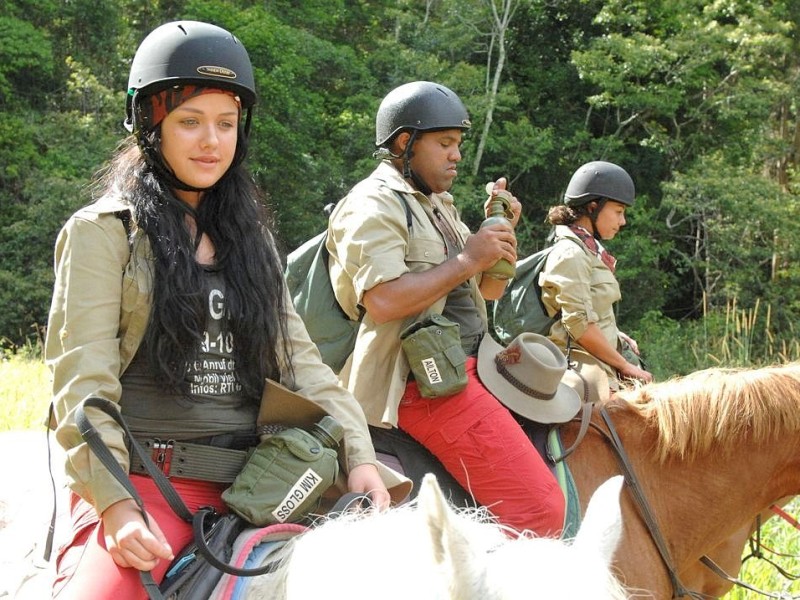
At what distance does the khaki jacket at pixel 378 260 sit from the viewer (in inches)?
133

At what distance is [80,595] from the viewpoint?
1.95m

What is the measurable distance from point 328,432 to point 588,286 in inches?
113

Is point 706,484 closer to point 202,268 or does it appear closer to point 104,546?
point 202,268

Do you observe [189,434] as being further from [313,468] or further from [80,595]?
[80,595]

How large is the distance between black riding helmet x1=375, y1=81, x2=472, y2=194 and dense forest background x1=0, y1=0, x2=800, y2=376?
1268 centimetres

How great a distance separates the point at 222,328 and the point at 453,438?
1.36m

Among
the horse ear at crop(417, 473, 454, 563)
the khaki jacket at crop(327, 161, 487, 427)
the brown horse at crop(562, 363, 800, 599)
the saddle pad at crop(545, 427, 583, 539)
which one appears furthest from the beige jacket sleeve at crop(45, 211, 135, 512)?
the brown horse at crop(562, 363, 800, 599)

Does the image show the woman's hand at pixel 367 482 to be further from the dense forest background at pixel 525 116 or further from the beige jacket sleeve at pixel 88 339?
the dense forest background at pixel 525 116

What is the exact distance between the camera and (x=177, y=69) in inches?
92.7

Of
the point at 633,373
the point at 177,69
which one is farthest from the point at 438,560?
the point at 633,373

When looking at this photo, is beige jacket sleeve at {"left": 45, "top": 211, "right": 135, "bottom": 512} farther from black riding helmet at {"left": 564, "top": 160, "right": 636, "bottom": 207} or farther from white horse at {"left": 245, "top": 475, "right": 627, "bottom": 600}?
black riding helmet at {"left": 564, "top": 160, "right": 636, "bottom": 207}

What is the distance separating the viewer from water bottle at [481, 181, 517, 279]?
3.64 metres

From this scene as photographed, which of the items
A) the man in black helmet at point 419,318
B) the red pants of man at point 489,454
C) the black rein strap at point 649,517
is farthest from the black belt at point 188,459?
the black rein strap at point 649,517

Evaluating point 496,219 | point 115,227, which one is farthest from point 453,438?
point 115,227
